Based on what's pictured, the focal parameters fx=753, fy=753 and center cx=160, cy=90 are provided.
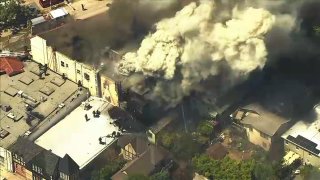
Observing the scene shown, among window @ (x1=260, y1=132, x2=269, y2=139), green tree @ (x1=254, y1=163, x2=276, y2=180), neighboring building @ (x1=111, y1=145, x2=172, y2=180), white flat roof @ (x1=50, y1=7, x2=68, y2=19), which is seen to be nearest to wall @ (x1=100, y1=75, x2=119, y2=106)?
neighboring building @ (x1=111, y1=145, x2=172, y2=180)

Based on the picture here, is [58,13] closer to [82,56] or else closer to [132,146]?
[82,56]

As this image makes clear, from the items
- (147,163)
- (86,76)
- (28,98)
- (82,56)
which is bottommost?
(147,163)

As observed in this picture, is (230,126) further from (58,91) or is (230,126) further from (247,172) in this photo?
(58,91)

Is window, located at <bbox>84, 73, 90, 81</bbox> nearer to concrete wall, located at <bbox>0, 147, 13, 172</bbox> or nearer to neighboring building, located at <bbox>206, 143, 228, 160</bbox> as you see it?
concrete wall, located at <bbox>0, 147, 13, 172</bbox>

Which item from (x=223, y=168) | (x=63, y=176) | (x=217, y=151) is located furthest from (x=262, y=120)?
(x=63, y=176)

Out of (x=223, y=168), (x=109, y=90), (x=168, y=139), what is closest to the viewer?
(x=223, y=168)

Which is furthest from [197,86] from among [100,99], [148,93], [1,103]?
[1,103]
